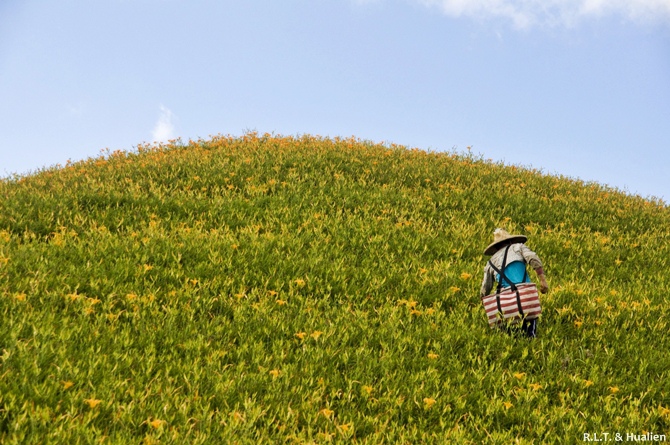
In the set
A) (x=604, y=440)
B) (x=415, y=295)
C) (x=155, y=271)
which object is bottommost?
(x=604, y=440)

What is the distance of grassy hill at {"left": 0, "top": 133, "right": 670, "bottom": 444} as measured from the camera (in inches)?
138

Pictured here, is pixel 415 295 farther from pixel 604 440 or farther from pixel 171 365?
pixel 171 365

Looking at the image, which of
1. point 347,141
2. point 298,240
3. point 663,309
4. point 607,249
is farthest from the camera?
point 347,141

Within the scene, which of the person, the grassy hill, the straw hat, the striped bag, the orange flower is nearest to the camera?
the orange flower

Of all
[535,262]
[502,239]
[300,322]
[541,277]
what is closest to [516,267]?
[535,262]

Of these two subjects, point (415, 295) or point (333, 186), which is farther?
point (333, 186)

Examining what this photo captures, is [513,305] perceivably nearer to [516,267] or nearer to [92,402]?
[516,267]

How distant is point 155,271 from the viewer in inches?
230

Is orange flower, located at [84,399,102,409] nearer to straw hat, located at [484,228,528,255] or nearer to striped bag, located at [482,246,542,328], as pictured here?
striped bag, located at [482,246,542,328]

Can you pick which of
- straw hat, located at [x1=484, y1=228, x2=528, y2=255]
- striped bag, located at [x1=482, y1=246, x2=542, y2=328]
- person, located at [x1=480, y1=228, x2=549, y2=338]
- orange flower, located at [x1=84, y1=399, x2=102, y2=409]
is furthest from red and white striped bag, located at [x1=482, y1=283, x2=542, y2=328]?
orange flower, located at [x1=84, y1=399, x2=102, y2=409]

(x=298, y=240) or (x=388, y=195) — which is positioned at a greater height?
(x=388, y=195)

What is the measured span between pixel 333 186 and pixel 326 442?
24.7 ft

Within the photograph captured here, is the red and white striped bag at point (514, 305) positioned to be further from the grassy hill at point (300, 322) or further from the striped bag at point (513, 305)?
the grassy hill at point (300, 322)

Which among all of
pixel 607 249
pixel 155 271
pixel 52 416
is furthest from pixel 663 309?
pixel 52 416
